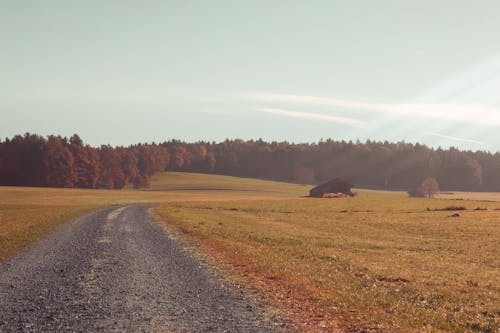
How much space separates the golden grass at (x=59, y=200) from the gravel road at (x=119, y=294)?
540 centimetres

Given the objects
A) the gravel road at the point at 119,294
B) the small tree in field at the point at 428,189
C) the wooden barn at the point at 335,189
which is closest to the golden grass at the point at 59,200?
the gravel road at the point at 119,294

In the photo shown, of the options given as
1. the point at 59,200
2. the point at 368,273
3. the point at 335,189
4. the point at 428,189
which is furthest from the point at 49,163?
the point at 368,273

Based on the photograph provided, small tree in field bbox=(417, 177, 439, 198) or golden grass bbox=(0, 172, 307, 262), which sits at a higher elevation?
small tree in field bbox=(417, 177, 439, 198)

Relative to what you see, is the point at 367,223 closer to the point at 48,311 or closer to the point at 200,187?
the point at 48,311

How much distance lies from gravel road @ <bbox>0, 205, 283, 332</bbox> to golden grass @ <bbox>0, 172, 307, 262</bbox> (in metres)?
5.40

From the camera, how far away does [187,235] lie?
35.7m

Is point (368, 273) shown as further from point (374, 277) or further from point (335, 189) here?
point (335, 189)

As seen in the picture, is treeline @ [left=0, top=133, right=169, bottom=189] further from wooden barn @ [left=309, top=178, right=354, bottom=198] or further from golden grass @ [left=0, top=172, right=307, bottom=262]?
wooden barn @ [left=309, top=178, right=354, bottom=198]

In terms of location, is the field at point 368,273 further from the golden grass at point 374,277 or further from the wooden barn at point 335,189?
the wooden barn at point 335,189

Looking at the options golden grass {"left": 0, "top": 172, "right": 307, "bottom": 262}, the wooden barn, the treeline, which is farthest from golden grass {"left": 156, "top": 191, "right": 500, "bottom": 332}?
the treeline

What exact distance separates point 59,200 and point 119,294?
85193mm

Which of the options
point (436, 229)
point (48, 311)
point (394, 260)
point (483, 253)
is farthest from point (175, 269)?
point (436, 229)

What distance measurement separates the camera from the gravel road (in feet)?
42.9

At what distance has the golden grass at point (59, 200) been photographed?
3744cm
